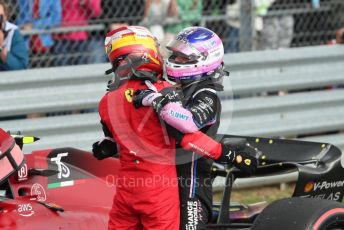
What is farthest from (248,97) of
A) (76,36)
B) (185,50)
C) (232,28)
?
(185,50)

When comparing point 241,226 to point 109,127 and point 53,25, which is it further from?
point 53,25

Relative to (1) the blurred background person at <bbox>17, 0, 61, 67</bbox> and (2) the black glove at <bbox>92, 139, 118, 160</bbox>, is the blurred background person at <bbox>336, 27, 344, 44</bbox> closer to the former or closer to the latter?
(1) the blurred background person at <bbox>17, 0, 61, 67</bbox>

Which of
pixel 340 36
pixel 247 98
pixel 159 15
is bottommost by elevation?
pixel 247 98

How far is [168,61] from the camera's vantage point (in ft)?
15.1

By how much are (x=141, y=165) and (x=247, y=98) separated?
3649 millimetres

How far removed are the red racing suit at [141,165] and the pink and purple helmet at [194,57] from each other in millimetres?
113

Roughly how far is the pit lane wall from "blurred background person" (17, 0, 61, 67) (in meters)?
0.85

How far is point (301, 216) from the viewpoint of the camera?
4609 millimetres

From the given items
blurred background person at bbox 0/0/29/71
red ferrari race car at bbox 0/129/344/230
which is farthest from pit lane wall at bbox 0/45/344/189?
red ferrari race car at bbox 0/129/344/230

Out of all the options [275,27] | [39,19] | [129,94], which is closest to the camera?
[129,94]

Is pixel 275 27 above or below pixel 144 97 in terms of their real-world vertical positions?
above

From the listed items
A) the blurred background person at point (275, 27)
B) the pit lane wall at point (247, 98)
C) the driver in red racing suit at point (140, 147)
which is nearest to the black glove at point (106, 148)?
the driver in red racing suit at point (140, 147)

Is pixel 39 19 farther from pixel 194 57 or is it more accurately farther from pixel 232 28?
pixel 194 57

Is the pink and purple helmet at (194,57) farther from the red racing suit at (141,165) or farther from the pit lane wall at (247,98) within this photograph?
the pit lane wall at (247,98)
